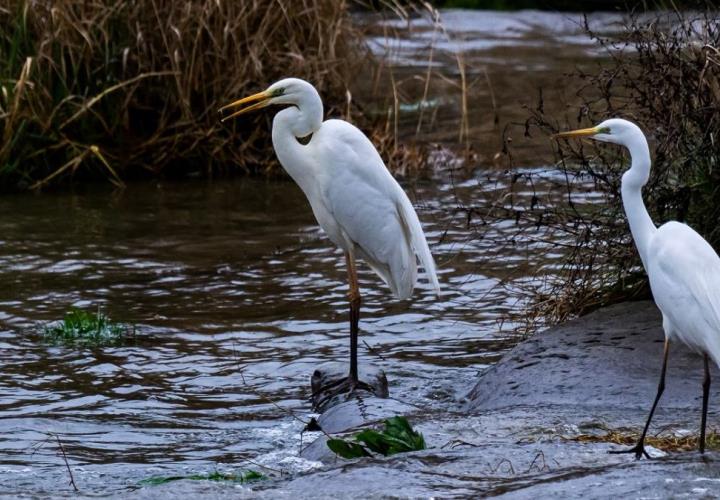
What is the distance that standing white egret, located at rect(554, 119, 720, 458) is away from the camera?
14.5 ft

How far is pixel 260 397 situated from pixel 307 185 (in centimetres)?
105

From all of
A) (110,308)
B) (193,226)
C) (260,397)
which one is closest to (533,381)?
(260,397)

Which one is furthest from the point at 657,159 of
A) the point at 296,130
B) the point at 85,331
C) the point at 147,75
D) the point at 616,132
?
the point at 147,75

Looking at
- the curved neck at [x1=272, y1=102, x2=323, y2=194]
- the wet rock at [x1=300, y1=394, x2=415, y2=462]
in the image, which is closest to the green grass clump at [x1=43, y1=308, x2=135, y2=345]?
the curved neck at [x1=272, y1=102, x2=323, y2=194]

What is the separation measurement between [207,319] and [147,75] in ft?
10.8

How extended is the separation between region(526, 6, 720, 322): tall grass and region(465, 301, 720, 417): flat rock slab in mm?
245

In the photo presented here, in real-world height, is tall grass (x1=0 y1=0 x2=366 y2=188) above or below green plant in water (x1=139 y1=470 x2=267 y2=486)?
above

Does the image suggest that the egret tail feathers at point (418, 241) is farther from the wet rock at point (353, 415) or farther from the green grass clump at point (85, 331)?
the green grass clump at point (85, 331)

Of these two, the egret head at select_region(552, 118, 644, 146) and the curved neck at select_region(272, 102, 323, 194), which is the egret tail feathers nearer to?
the curved neck at select_region(272, 102, 323, 194)

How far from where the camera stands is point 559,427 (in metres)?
4.97

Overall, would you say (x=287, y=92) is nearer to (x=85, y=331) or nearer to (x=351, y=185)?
(x=351, y=185)

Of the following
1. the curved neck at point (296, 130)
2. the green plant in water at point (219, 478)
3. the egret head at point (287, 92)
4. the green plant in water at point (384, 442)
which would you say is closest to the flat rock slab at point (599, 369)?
the green plant in water at point (384, 442)

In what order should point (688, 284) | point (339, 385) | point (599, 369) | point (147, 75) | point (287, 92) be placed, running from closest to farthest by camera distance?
1. point (688, 284)
2. point (599, 369)
3. point (339, 385)
4. point (287, 92)
5. point (147, 75)

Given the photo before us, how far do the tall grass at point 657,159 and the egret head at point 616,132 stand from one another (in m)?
0.96
